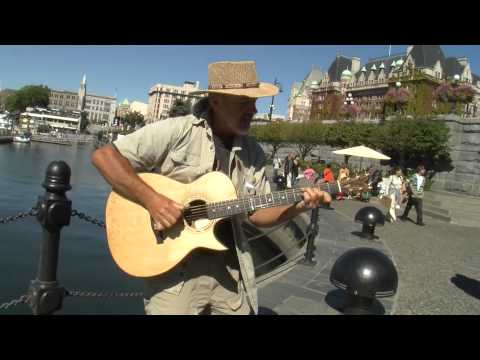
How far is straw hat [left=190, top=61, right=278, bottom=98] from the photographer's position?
2.40m

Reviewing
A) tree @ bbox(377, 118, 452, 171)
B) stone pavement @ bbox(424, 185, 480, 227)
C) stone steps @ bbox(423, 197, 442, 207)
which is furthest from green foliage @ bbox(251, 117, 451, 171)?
stone steps @ bbox(423, 197, 442, 207)

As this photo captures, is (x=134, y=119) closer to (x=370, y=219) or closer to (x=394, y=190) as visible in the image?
(x=394, y=190)

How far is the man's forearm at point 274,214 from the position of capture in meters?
2.63

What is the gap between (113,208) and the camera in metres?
2.44

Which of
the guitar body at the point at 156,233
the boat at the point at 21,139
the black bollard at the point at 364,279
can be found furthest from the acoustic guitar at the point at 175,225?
the boat at the point at 21,139

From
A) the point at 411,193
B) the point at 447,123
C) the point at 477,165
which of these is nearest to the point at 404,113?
the point at 447,123

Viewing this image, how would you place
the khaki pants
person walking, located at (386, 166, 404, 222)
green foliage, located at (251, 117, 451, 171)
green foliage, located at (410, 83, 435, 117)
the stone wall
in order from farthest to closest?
1. green foliage, located at (410, 83, 435, 117)
2. green foliage, located at (251, 117, 451, 171)
3. the stone wall
4. person walking, located at (386, 166, 404, 222)
5. the khaki pants

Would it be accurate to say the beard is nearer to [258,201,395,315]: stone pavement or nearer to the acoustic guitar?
the acoustic guitar

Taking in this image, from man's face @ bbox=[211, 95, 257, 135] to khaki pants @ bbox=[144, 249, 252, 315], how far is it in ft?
2.65

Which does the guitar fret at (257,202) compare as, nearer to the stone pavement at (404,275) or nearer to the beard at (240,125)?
the beard at (240,125)

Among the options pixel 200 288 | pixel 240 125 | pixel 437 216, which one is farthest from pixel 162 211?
pixel 437 216

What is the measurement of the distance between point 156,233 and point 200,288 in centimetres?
43

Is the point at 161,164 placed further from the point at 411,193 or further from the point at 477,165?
the point at 477,165
